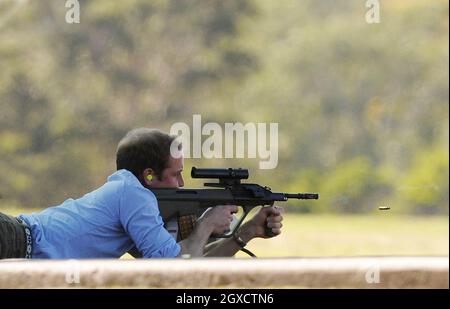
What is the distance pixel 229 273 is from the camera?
141cm

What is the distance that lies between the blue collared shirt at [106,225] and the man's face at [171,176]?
0.14ft

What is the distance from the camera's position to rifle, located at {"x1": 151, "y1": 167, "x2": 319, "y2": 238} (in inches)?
63.5

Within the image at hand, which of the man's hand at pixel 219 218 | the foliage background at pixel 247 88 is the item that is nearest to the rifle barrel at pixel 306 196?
the man's hand at pixel 219 218

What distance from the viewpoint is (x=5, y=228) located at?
1496 mm

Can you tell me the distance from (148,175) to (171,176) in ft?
0.11

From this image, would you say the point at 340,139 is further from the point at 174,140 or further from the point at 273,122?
the point at 174,140

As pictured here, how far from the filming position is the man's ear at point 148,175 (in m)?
1.60

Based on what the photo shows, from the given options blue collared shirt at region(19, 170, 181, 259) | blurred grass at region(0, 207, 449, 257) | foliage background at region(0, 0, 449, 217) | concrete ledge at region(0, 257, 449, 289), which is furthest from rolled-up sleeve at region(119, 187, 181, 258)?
blurred grass at region(0, 207, 449, 257)

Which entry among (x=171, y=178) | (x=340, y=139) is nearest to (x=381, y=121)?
(x=340, y=139)

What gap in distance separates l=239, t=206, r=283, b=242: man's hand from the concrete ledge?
15cm

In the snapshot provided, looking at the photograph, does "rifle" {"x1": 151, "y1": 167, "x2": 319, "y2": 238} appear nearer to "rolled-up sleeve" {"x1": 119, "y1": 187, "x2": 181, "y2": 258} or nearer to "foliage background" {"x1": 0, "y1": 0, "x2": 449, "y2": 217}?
"rolled-up sleeve" {"x1": 119, "y1": 187, "x2": 181, "y2": 258}

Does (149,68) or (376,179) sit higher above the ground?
(149,68)

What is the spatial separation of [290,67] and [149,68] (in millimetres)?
1575
